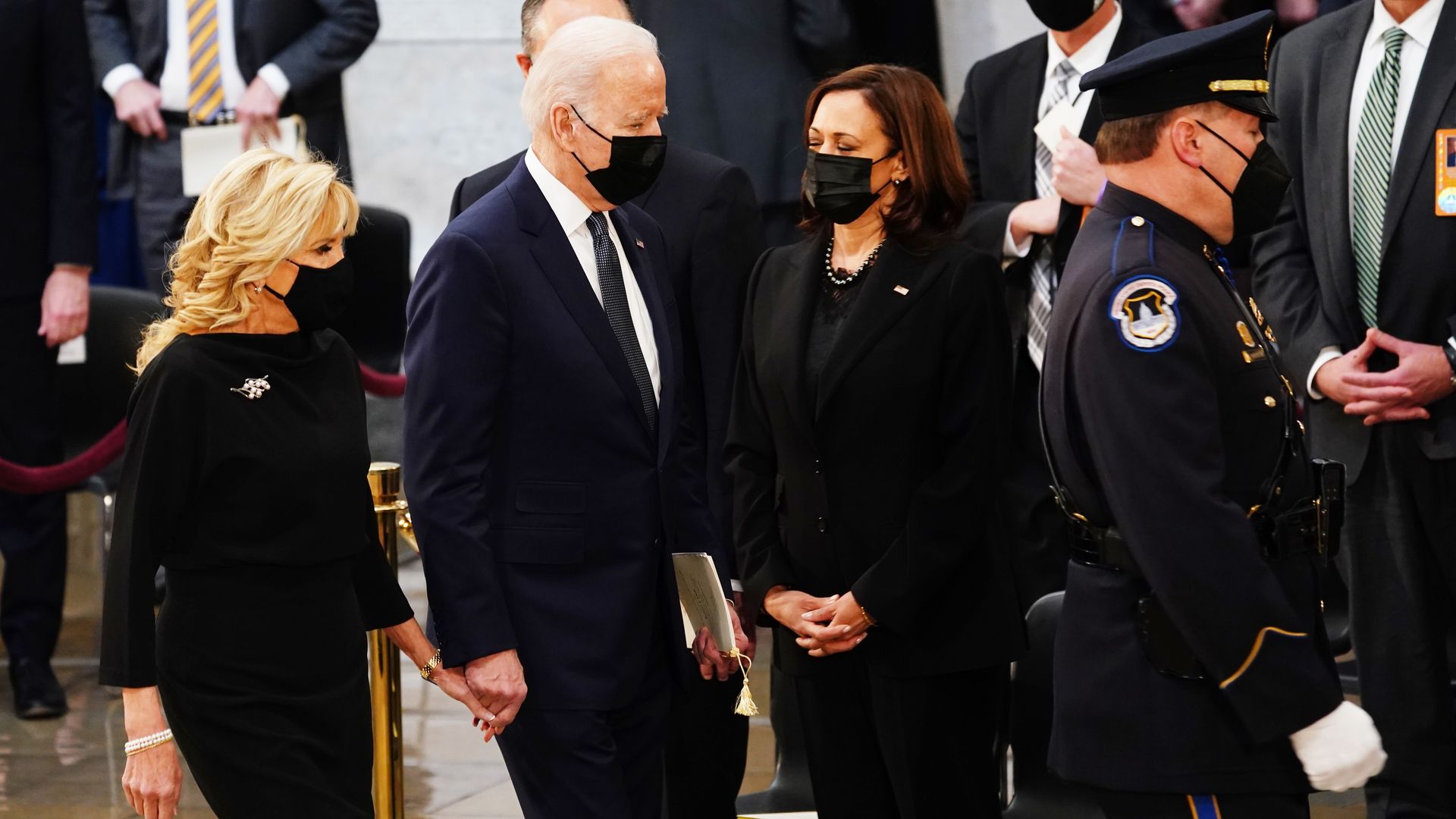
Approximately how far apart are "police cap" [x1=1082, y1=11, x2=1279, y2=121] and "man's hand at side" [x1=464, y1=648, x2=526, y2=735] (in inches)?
47.8

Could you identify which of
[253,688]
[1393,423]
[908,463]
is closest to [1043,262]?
[1393,423]

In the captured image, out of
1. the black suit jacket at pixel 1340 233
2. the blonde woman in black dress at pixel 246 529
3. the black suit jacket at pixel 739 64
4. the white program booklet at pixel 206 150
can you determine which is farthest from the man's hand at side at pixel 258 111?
the black suit jacket at pixel 1340 233

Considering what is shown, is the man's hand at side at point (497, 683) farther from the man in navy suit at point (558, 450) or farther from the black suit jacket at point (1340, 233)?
the black suit jacket at point (1340, 233)

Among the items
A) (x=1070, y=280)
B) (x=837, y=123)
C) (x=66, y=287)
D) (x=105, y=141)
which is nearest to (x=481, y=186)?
(x=837, y=123)

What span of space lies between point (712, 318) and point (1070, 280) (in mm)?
1000

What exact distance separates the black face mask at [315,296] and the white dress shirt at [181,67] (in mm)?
2983

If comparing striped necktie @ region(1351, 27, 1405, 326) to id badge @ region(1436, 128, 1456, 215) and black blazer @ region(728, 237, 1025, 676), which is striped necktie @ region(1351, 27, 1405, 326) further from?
black blazer @ region(728, 237, 1025, 676)

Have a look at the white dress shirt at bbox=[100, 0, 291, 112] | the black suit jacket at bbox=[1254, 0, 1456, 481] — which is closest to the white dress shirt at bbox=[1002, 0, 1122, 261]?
the black suit jacket at bbox=[1254, 0, 1456, 481]

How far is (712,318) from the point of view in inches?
137

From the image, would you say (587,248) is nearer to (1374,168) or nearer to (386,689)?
(386,689)

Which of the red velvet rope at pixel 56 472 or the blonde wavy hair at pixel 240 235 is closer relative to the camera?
the blonde wavy hair at pixel 240 235

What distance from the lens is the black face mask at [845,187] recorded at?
321 centimetres

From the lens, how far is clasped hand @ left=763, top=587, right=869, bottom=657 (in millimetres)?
3086

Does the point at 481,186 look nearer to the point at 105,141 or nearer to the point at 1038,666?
the point at 1038,666
